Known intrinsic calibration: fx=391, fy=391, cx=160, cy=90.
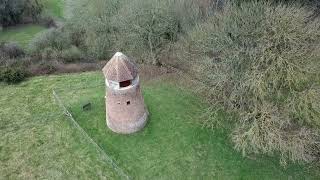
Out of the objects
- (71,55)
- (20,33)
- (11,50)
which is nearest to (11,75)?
(71,55)

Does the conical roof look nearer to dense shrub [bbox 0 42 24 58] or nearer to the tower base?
the tower base

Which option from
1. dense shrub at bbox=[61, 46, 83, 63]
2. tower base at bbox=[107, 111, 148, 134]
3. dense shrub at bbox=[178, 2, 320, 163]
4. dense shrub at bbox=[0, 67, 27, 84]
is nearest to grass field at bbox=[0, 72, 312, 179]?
tower base at bbox=[107, 111, 148, 134]

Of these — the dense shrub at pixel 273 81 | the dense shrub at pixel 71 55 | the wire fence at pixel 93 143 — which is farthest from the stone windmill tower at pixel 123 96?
the dense shrub at pixel 71 55

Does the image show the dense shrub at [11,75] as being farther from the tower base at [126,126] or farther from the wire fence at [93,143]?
the tower base at [126,126]

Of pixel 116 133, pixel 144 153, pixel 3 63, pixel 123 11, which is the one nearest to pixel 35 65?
pixel 3 63

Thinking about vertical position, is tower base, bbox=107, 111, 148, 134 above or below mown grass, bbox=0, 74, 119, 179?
above

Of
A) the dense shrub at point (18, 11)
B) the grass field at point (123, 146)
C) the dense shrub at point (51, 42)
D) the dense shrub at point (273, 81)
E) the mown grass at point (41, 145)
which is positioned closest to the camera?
the dense shrub at point (273, 81)

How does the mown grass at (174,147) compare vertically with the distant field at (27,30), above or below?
above
